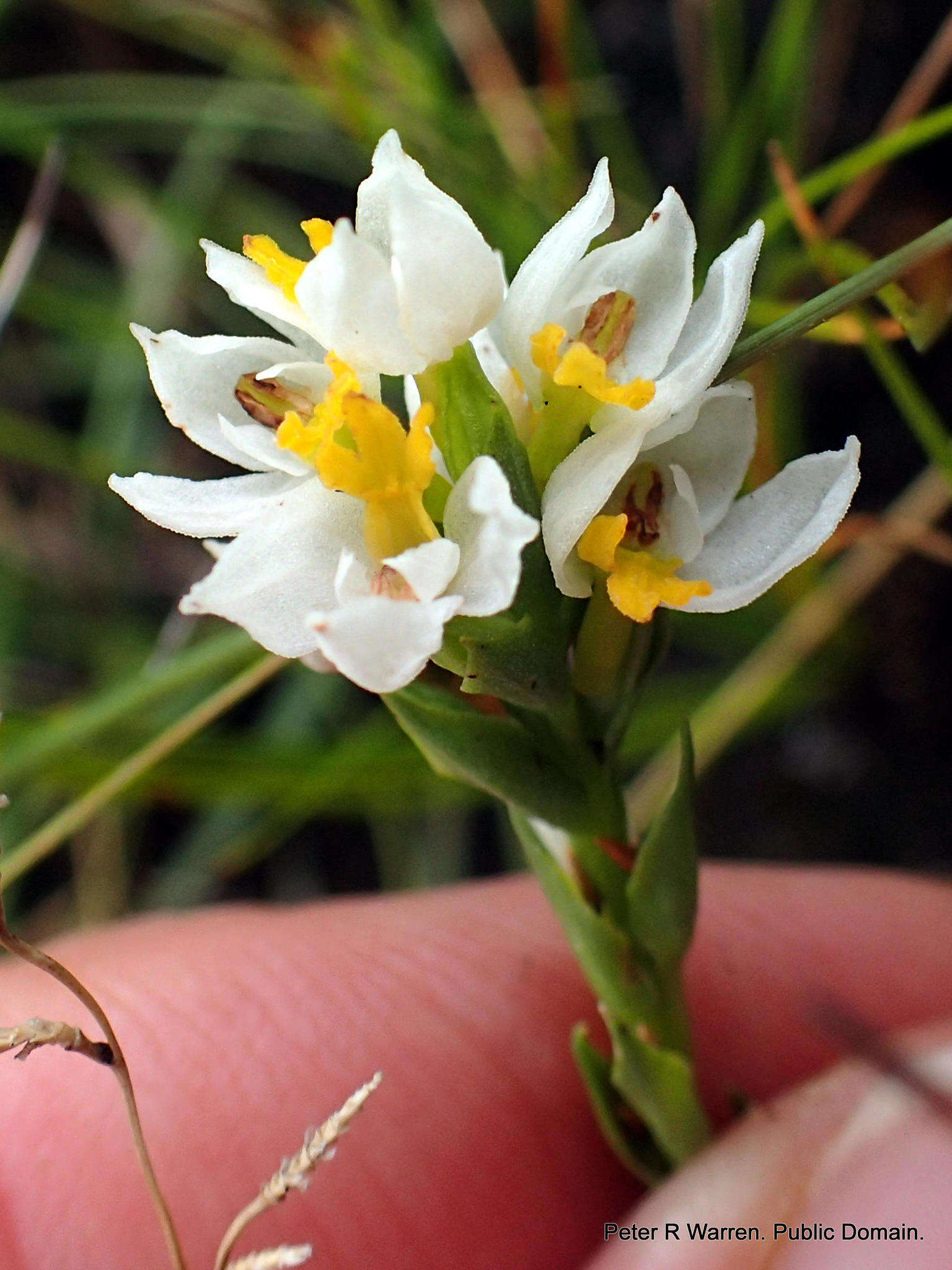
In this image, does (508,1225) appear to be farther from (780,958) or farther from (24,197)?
(24,197)

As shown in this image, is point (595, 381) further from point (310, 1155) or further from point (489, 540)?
point (310, 1155)

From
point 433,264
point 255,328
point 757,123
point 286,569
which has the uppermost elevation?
point 255,328

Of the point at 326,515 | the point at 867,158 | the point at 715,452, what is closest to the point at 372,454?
A: the point at 326,515

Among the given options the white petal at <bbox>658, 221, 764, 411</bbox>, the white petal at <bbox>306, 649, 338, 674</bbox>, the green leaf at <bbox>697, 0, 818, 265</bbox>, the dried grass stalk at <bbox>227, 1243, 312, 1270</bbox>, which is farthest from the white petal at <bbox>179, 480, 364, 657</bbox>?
the green leaf at <bbox>697, 0, 818, 265</bbox>

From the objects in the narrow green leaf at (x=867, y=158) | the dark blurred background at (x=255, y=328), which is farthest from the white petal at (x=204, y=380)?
the narrow green leaf at (x=867, y=158)

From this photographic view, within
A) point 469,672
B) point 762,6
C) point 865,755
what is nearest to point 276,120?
point 762,6

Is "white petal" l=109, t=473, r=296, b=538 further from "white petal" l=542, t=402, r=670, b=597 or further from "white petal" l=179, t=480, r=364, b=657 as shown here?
"white petal" l=542, t=402, r=670, b=597

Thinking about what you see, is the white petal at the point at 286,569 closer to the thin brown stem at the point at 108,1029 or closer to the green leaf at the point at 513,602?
the green leaf at the point at 513,602
